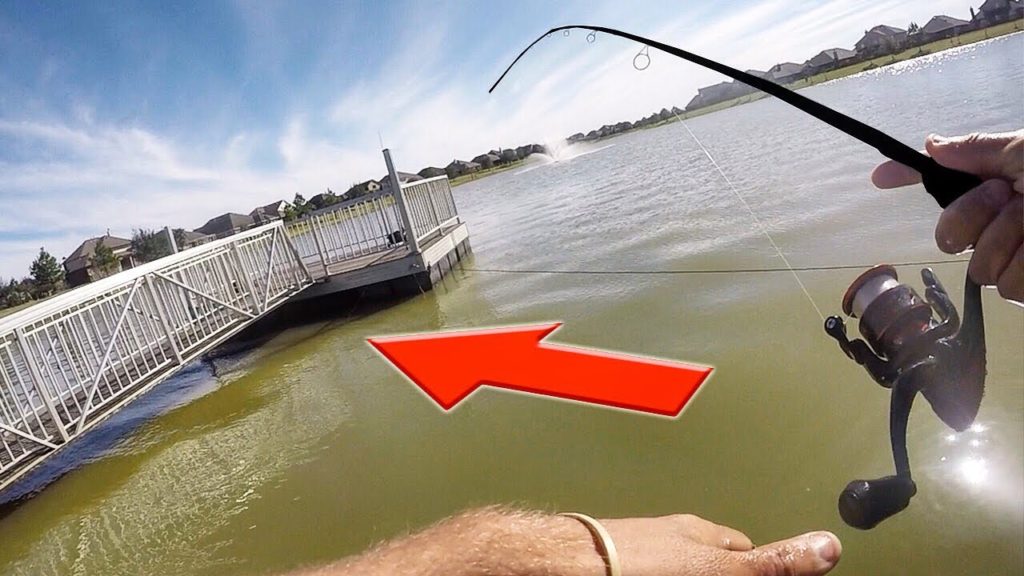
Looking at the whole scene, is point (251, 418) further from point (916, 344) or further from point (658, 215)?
point (658, 215)

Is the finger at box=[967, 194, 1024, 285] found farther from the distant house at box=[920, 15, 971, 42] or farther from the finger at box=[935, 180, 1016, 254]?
the distant house at box=[920, 15, 971, 42]

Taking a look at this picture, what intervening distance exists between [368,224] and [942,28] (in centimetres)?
8131

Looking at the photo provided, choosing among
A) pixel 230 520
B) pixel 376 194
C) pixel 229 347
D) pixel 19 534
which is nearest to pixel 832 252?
pixel 230 520

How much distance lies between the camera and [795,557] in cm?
148

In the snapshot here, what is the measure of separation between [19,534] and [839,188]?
36.9 ft

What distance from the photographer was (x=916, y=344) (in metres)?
1.45

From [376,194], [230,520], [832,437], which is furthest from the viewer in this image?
[376,194]

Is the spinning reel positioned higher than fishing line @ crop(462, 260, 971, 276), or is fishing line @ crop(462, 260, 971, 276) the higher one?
the spinning reel

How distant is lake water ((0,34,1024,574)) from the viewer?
2748mm

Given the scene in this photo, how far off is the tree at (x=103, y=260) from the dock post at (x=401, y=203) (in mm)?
39834

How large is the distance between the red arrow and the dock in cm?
323

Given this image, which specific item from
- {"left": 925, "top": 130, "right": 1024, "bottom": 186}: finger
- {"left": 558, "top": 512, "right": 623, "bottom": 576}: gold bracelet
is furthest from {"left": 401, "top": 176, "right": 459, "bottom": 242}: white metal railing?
{"left": 925, "top": 130, "right": 1024, "bottom": 186}: finger

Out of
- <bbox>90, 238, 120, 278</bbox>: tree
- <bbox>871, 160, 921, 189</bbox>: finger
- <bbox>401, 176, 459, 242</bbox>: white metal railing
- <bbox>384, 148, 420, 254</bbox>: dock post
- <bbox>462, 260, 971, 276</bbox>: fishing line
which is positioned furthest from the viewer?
<bbox>90, 238, 120, 278</bbox>: tree

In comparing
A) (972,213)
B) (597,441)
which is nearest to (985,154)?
(972,213)
